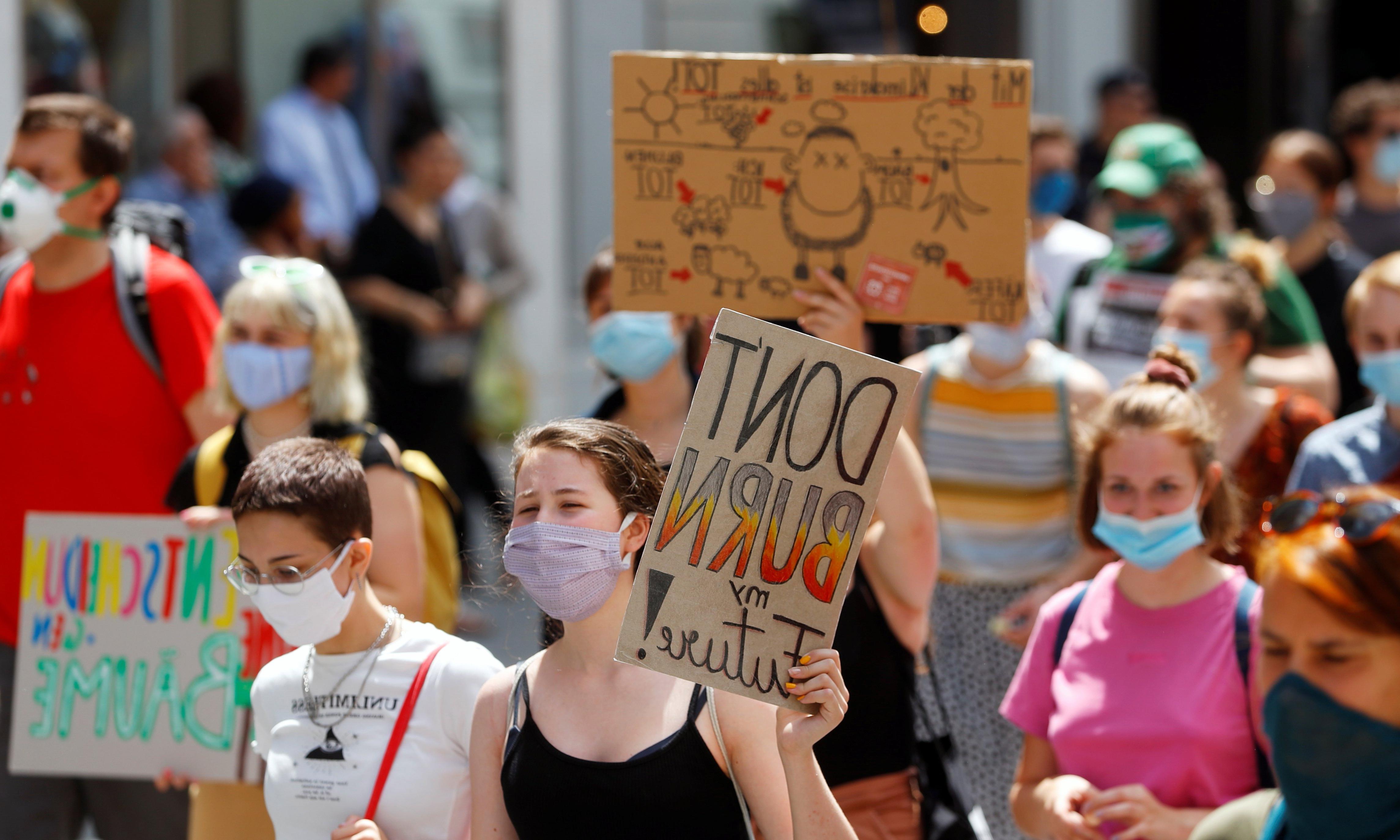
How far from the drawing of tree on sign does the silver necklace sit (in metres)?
1.45

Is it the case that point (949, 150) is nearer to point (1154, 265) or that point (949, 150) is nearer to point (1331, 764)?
point (1331, 764)

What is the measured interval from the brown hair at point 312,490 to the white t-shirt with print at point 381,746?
0.83 ft

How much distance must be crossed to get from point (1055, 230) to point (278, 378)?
3796 millimetres

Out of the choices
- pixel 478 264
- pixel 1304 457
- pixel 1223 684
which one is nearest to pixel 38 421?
pixel 1223 684

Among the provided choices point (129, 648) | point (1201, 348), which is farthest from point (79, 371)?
point (1201, 348)

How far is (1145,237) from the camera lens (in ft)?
19.0

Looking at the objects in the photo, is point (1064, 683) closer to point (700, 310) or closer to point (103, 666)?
point (700, 310)

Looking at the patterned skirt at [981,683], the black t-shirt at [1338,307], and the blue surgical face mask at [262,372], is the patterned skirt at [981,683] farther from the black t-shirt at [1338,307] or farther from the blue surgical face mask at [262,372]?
the black t-shirt at [1338,307]

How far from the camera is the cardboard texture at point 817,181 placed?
133 inches

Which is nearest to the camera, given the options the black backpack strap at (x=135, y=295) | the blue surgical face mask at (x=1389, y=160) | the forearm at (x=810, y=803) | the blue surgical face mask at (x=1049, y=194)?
the forearm at (x=810, y=803)

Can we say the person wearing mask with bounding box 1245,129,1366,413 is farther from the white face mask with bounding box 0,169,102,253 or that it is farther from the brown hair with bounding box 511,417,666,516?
the white face mask with bounding box 0,169,102,253

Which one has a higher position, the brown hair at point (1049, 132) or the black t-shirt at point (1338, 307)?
the brown hair at point (1049, 132)

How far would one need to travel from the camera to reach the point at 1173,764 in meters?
2.99

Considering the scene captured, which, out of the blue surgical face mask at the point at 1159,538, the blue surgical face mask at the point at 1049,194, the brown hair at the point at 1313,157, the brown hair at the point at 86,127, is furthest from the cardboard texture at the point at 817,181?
the brown hair at the point at 1313,157
